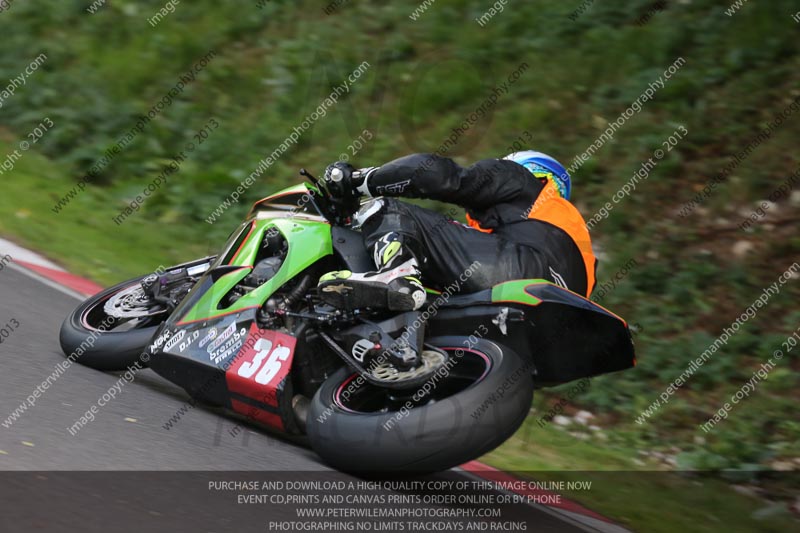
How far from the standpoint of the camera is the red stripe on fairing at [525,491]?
5.29 metres

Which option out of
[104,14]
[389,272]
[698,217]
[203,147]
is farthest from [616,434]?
[104,14]

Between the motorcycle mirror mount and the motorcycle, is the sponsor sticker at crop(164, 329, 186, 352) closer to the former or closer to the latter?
the motorcycle

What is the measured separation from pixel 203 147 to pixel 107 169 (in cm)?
111

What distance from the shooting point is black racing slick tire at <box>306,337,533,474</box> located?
430cm

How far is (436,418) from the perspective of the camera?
14.1 feet

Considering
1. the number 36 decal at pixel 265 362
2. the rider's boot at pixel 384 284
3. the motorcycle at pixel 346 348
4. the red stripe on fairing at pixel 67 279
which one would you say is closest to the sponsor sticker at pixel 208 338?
the motorcycle at pixel 346 348

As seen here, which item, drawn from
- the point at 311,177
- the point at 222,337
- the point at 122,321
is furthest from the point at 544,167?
the point at 122,321

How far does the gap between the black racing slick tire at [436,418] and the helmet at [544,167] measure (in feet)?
4.21

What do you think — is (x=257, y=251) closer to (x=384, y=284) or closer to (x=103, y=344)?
(x=384, y=284)

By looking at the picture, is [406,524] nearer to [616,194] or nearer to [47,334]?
[47,334]

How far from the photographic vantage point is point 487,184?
208 inches

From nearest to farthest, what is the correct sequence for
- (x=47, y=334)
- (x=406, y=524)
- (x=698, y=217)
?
(x=406, y=524) → (x=47, y=334) → (x=698, y=217)

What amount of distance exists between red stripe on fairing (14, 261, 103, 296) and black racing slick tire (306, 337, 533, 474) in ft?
11.7

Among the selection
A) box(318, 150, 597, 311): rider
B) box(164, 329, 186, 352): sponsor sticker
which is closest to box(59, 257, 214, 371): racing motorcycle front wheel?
box(164, 329, 186, 352): sponsor sticker
